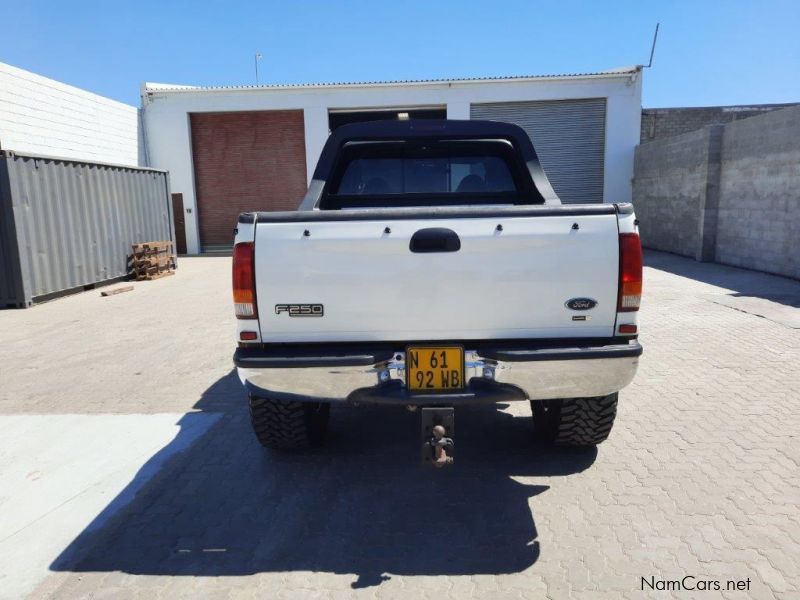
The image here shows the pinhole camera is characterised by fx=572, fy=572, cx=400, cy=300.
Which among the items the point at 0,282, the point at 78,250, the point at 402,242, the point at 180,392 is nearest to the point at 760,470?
the point at 402,242

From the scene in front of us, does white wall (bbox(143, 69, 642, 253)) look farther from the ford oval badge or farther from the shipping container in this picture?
the ford oval badge

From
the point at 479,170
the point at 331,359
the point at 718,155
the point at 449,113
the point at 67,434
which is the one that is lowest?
the point at 67,434

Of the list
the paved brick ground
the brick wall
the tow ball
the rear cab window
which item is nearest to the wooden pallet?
the paved brick ground

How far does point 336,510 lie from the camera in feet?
10.6

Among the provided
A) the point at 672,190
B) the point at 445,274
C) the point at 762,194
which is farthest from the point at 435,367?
the point at 672,190

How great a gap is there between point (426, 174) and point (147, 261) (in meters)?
11.4

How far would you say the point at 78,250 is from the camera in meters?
11.9

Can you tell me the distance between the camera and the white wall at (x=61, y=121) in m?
12.9

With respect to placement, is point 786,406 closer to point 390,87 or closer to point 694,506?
point 694,506

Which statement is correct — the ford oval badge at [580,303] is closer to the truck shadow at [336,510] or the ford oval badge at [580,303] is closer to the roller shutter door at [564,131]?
the truck shadow at [336,510]

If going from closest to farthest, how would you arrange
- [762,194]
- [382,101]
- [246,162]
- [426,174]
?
[426,174]
[762,194]
[382,101]
[246,162]

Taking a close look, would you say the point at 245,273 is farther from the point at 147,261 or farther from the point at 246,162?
the point at 246,162

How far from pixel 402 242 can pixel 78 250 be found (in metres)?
11.3

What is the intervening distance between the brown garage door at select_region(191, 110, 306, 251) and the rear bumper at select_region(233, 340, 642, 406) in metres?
17.5
